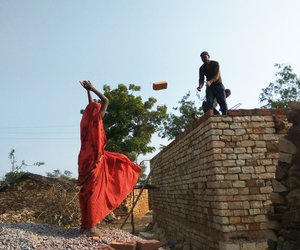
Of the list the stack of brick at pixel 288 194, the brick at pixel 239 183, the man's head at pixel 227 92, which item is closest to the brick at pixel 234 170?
the brick at pixel 239 183

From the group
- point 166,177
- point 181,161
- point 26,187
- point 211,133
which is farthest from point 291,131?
point 26,187

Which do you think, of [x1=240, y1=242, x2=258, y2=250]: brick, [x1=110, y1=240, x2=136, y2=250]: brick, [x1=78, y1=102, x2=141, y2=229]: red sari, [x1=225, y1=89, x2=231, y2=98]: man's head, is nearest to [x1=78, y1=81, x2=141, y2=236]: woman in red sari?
[x1=78, y1=102, x2=141, y2=229]: red sari

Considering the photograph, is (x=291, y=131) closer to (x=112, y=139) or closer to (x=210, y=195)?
(x=210, y=195)

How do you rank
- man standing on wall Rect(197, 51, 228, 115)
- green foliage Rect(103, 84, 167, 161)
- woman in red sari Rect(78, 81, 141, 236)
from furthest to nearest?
green foliage Rect(103, 84, 167, 161) < man standing on wall Rect(197, 51, 228, 115) < woman in red sari Rect(78, 81, 141, 236)

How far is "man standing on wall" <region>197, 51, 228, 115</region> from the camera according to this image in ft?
21.7

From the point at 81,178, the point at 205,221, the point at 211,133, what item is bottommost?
the point at 205,221

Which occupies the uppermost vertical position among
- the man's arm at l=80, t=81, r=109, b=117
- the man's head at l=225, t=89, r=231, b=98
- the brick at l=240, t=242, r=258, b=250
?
the man's head at l=225, t=89, r=231, b=98

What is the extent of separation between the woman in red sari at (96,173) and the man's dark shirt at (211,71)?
2.52 metres

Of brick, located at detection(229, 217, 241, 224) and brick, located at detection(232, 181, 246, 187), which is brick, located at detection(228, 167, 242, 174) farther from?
brick, located at detection(229, 217, 241, 224)

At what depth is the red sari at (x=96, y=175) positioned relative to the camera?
4.96 m

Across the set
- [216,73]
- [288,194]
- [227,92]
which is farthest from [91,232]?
[227,92]

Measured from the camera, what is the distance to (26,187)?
1590cm

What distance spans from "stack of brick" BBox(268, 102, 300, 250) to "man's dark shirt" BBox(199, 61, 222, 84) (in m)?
3.35

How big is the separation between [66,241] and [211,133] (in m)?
2.99
